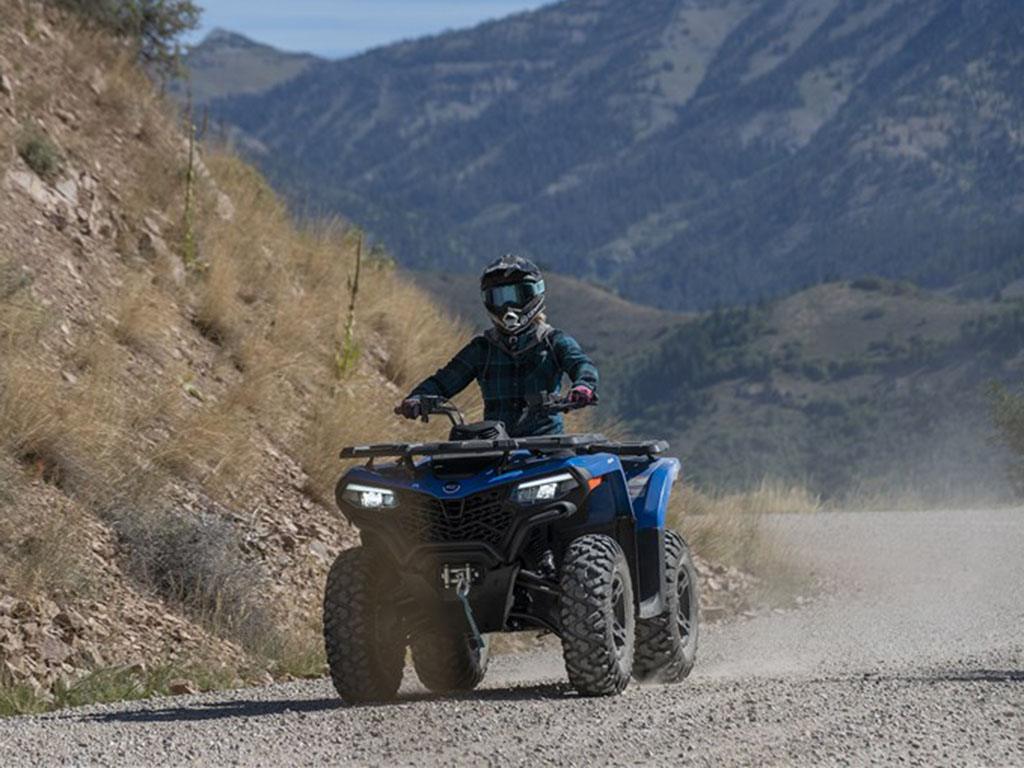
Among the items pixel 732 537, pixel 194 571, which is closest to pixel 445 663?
pixel 194 571

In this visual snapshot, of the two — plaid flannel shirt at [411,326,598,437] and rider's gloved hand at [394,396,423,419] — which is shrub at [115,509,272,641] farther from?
rider's gloved hand at [394,396,423,419]

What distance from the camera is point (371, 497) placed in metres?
9.34

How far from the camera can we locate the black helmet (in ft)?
33.8

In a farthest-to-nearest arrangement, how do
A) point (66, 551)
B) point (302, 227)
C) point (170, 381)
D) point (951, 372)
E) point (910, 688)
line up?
point (951, 372)
point (302, 227)
point (170, 381)
point (66, 551)
point (910, 688)

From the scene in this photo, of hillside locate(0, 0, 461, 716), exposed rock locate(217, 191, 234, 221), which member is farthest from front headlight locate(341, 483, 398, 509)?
exposed rock locate(217, 191, 234, 221)

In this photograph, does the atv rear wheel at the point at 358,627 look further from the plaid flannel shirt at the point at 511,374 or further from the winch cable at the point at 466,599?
the plaid flannel shirt at the point at 511,374

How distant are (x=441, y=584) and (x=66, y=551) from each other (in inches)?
157

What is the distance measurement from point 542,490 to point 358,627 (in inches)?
44.4

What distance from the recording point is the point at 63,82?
19.9 metres

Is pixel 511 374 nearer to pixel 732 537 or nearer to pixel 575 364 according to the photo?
pixel 575 364

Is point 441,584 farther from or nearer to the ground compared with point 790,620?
farther from the ground

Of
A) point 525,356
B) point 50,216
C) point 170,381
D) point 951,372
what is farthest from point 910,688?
point 951,372

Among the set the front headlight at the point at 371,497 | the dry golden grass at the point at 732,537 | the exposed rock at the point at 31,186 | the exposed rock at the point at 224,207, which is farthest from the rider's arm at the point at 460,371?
the exposed rock at the point at 224,207

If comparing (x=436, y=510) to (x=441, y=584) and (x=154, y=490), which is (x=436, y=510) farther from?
(x=154, y=490)
